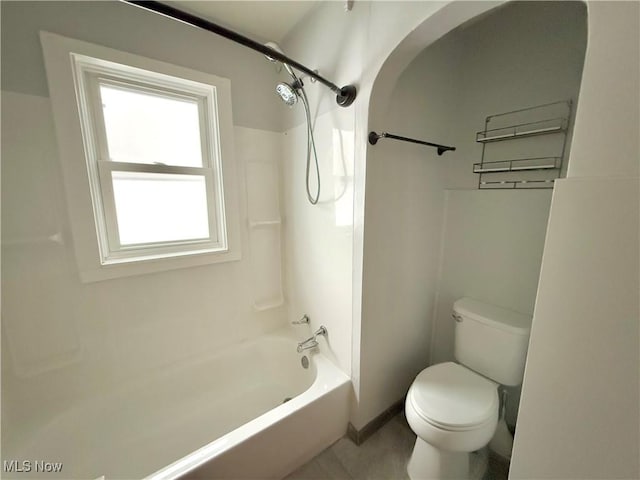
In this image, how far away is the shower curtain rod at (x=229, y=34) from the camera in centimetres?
66

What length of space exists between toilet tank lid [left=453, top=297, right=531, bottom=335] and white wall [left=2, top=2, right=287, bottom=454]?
1498 mm

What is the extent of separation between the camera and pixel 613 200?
53 centimetres

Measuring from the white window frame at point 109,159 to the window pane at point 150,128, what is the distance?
0.13 feet

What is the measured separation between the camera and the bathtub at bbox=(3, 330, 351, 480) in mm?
1074

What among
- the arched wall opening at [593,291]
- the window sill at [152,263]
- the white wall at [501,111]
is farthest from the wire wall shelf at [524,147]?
the window sill at [152,263]

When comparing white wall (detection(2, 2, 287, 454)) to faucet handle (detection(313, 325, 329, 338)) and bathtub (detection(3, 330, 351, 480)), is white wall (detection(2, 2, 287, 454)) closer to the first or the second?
bathtub (detection(3, 330, 351, 480))

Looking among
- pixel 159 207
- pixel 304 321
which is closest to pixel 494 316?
pixel 304 321

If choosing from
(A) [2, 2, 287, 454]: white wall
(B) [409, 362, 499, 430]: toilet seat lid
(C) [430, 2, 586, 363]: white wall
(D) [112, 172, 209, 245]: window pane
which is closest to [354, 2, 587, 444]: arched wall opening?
(C) [430, 2, 586, 363]: white wall

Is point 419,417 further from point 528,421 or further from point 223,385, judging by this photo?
point 223,385

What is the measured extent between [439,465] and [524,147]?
163cm

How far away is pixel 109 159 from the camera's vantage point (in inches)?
51.3

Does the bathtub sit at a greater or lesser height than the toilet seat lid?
lesser

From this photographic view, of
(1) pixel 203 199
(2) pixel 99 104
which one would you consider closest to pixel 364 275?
(1) pixel 203 199

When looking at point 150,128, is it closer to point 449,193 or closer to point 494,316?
point 449,193
